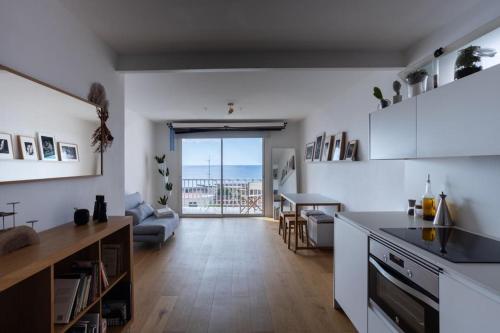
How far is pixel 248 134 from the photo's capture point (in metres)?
7.02

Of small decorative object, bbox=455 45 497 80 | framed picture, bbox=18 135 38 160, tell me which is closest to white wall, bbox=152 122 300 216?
framed picture, bbox=18 135 38 160

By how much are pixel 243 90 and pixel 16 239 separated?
3.18 m

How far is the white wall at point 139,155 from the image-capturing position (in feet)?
17.5

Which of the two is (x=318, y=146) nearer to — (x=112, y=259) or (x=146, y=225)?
(x=146, y=225)

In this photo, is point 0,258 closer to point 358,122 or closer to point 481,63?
point 481,63

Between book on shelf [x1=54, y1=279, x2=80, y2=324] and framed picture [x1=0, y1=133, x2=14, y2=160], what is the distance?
72 cm

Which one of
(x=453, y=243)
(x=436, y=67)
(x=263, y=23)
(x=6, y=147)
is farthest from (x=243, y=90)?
(x=453, y=243)

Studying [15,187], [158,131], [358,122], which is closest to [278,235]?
[358,122]

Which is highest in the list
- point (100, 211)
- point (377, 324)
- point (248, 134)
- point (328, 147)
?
point (248, 134)

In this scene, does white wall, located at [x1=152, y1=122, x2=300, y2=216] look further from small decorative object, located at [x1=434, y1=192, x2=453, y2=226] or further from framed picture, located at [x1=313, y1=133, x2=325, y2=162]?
small decorative object, located at [x1=434, y1=192, x2=453, y2=226]

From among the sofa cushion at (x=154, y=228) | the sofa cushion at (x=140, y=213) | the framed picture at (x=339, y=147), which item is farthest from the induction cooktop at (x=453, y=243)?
the sofa cushion at (x=140, y=213)

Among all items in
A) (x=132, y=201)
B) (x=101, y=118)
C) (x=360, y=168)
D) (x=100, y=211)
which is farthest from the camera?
(x=132, y=201)

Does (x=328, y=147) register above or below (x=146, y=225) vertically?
above

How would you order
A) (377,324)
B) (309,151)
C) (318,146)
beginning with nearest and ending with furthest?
1. (377,324)
2. (318,146)
3. (309,151)
